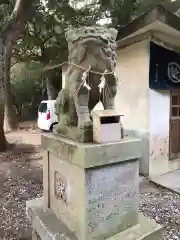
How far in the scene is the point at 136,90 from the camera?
195 inches

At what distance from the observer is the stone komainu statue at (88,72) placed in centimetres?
186

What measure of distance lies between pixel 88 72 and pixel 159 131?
11.1ft

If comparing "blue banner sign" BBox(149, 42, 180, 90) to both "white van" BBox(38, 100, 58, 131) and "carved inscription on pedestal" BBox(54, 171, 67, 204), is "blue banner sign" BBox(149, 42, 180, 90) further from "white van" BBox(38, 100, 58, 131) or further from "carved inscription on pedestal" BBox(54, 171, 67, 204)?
"white van" BBox(38, 100, 58, 131)

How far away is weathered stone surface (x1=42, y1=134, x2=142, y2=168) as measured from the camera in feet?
5.50

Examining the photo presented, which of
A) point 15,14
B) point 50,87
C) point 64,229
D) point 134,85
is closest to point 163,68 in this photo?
point 134,85

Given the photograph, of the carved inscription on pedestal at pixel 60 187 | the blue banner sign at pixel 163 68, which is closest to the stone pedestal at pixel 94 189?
the carved inscription on pedestal at pixel 60 187

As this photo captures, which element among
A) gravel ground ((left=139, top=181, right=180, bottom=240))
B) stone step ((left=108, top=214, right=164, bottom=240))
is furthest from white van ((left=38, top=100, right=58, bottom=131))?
stone step ((left=108, top=214, right=164, bottom=240))

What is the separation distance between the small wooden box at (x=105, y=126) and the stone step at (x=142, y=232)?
770mm

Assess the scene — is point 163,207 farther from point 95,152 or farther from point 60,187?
point 95,152

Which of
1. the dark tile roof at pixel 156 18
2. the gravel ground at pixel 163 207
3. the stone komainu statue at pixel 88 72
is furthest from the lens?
the dark tile roof at pixel 156 18

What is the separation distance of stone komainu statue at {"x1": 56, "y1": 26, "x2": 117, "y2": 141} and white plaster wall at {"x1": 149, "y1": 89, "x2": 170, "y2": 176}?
9.39ft

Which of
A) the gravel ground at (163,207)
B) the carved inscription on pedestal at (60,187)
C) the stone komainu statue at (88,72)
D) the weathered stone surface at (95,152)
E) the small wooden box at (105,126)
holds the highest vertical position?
the stone komainu statue at (88,72)

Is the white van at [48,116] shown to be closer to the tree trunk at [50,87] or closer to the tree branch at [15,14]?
the tree trunk at [50,87]

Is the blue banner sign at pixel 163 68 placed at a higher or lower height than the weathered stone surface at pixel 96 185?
higher
